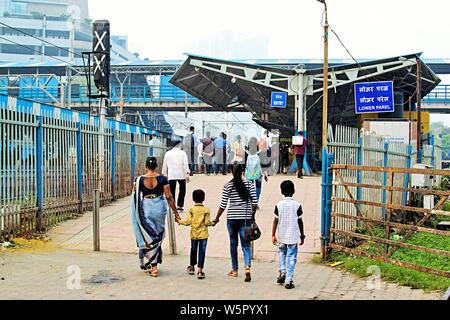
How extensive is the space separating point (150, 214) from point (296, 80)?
56.8 ft

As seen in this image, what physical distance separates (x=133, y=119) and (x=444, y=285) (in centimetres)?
4478

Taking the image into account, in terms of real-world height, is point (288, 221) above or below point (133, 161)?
below

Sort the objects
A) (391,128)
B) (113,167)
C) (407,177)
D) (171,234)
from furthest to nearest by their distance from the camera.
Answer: (391,128) < (113,167) < (407,177) < (171,234)

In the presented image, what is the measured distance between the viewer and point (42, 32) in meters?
89.4

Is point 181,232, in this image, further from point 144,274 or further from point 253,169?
point 144,274

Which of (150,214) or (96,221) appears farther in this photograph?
(96,221)

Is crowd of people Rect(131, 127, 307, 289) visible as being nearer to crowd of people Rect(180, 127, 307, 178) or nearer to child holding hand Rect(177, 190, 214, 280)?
child holding hand Rect(177, 190, 214, 280)

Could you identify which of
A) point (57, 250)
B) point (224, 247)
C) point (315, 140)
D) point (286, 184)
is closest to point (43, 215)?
point (57, 250)

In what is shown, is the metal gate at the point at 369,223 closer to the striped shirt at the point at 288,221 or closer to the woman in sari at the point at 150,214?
the striped shirt at the point at 288,221

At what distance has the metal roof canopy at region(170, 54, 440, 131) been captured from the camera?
2298 centimetres

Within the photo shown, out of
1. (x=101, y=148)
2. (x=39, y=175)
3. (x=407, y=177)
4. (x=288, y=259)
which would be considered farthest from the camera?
(x=407, y=177)

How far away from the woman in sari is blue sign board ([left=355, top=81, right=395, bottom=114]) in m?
14.5

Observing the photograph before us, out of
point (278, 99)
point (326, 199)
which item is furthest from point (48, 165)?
point (278, 99)

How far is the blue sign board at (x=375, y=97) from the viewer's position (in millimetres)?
20000
